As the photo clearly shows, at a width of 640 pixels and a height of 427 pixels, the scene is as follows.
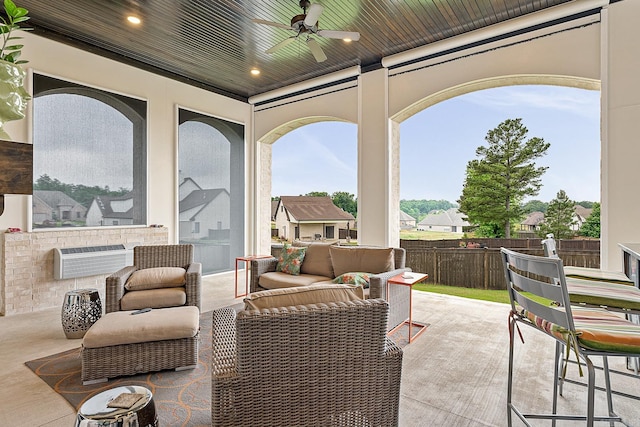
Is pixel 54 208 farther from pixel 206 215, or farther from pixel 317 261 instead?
pixel 317 261

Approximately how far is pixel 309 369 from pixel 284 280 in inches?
100

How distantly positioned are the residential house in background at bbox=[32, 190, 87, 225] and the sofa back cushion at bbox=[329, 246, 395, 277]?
3.69m

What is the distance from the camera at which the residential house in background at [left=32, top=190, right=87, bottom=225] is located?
4334mm

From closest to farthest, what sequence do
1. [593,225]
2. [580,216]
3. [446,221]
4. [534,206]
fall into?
[593,225]
[580,216]
[534,206]
[446,221]

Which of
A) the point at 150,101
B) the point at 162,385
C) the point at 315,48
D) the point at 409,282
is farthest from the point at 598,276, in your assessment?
the point at 150,101

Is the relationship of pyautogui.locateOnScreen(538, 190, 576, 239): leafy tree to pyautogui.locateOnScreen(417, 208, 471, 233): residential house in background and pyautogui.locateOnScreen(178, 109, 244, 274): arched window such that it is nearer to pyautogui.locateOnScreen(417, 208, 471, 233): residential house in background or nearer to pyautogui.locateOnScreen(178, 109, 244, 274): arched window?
pyautogui.locateOnScreen(417, 208, 471, 233): residential house in background

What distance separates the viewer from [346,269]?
13.1ft

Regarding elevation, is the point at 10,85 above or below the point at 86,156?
below

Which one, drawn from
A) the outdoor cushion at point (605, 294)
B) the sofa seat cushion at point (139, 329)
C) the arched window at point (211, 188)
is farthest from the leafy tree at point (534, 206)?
the sofa seat cushion at point (139, 329)

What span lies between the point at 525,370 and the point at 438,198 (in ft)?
22.1

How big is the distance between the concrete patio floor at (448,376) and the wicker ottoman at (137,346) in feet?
0.96

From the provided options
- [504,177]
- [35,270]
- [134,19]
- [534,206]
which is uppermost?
[134,19]

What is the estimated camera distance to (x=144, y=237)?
211 inches

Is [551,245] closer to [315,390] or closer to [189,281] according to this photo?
[315,390]
